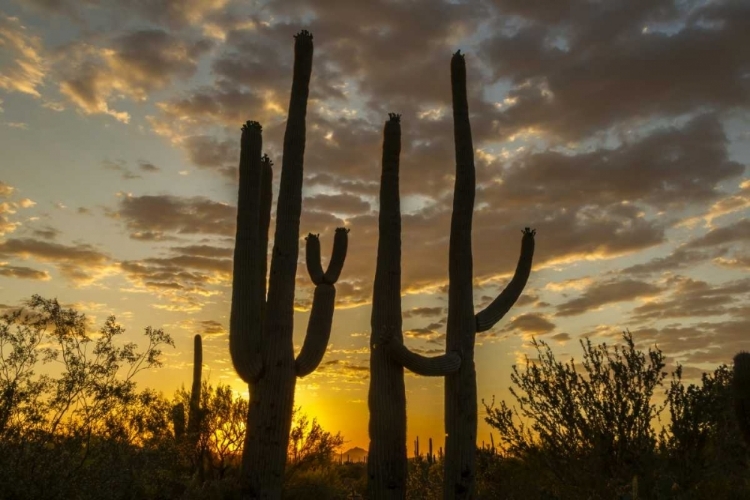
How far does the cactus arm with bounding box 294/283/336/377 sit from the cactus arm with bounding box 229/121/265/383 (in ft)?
2.80

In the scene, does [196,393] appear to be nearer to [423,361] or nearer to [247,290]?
[247,290]

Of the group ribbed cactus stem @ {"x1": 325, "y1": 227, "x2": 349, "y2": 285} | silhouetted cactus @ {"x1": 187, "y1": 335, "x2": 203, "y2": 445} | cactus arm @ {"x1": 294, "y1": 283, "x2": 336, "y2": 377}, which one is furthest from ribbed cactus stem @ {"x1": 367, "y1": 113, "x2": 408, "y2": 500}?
silhouetted cactus @ {"x1": 187, "y1": 335, "x2": 203, "y2": 445}

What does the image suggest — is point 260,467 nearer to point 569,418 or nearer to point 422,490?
point 569,418

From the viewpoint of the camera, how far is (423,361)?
9617mm

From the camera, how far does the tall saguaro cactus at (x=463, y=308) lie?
31.7 ft

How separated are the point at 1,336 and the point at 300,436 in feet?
28.1

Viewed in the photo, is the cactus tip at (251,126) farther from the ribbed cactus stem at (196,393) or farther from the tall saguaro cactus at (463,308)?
the ribbed cactus stem at (196,393)

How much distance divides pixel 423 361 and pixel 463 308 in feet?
3.60

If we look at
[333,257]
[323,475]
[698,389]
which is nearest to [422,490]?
[323,475]

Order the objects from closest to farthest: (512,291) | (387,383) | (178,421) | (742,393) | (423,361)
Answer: (742,393) < (423,361) < (387,383) < (512,291) < (178,421)

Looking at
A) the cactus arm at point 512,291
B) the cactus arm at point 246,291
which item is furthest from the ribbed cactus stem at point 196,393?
the cactus arm at point 512,291

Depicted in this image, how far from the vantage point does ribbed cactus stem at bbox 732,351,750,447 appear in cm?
845

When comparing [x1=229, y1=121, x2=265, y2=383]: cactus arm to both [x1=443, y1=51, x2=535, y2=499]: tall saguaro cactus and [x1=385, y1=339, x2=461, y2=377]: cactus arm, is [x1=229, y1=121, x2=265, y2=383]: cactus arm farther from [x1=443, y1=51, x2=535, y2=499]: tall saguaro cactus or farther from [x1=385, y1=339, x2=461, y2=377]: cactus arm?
[x1=443, y1=51, x2=535, y2=499]: tall saguaro cactus

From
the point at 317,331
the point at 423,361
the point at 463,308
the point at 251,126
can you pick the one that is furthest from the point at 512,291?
the point at 251,126
